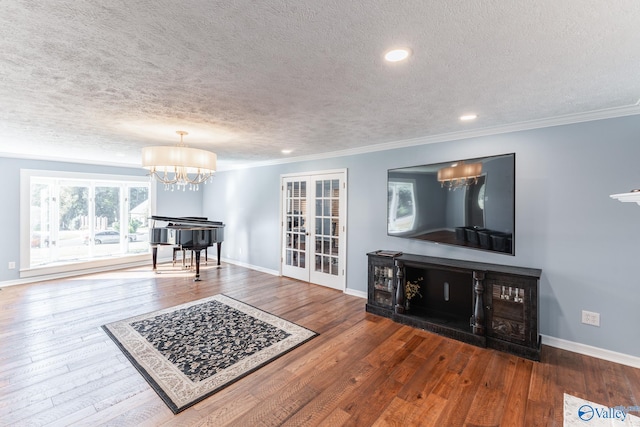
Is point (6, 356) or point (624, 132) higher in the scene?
point (624, 132)

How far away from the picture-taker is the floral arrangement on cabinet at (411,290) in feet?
11.5

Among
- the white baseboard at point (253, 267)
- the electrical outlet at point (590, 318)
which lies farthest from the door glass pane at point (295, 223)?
the electrical outlet at point (590, 318)

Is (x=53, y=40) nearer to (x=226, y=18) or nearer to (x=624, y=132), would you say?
(x=226, y=18)

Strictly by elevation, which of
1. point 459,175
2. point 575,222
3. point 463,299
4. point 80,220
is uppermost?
point 459,175

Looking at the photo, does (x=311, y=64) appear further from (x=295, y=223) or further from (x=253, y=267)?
(x=253, y=267)

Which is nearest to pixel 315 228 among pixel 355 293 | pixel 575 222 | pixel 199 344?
pixel 355 293

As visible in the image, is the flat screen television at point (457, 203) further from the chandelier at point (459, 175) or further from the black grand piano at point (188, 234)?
the black grand piano at point (188, 234)

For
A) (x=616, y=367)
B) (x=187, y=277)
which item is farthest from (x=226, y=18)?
(x=187, y=277)

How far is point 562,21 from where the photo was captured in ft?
4.42

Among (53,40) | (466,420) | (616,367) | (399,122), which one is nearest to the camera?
(53,40)

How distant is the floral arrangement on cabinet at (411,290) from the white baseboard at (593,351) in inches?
52.8

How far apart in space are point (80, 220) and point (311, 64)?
6416 mm

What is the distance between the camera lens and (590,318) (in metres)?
2.70

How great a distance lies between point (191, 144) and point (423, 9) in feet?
12.4
